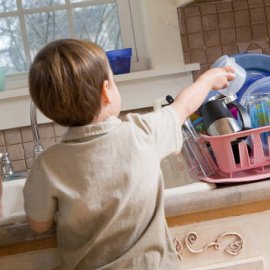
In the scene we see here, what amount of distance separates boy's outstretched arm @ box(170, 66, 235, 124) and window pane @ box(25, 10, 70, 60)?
1.00m

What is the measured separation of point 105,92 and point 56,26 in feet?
3.71

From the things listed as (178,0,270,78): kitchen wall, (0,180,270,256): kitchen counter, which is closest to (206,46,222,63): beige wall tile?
(178,0,270,78): kitchen wall

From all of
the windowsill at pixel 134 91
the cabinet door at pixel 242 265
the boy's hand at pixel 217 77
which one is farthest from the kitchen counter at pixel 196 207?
the windowsill at pixel 134 91

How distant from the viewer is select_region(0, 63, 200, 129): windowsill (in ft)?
6.67

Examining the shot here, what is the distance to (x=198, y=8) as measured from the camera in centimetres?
205

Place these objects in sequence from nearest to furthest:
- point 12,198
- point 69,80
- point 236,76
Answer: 1. point 69,80
2. point 236,76
3. point 12,198

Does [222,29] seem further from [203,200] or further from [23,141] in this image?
[203,200]

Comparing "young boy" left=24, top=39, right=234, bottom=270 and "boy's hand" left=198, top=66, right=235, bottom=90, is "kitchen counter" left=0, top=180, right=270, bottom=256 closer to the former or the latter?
"young boy" left=24, top=39, right=234, bottom=270

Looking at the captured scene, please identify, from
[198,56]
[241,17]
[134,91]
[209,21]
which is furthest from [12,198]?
[241,17]

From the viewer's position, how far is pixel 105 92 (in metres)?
1.16

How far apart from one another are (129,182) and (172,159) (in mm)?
376

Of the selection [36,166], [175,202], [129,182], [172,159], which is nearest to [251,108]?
[172,159]

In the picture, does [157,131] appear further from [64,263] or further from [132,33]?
[132,33]

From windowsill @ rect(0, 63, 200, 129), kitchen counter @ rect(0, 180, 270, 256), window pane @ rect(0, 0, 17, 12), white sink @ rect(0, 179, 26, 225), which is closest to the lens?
kitchen counter @ rect(0, 180, 270, 256)
